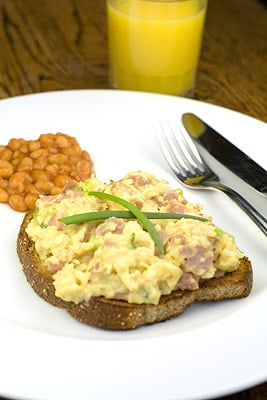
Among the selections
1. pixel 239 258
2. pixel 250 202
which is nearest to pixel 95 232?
pixel 239 258

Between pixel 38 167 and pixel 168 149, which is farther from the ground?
pixel 168 149

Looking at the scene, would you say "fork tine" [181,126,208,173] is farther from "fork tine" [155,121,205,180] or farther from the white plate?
the white plate

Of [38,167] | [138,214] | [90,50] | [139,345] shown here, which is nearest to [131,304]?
[139,345]

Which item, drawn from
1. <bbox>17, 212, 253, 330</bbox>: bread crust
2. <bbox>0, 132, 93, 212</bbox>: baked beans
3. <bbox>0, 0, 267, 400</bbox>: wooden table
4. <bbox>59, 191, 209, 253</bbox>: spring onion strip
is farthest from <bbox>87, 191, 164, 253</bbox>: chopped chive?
<bbox>0, 0, 267, 400</bbox>: wooden table

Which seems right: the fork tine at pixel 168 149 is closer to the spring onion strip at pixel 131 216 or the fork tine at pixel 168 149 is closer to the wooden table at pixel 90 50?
the spring onion strip at pixel 131 216

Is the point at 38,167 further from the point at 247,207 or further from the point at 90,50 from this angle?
the point at 90,50

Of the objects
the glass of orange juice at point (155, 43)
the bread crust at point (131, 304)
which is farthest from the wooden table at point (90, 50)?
the bread crust at point (131, 304)

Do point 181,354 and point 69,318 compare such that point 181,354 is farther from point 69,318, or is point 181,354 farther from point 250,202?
point 250,202
